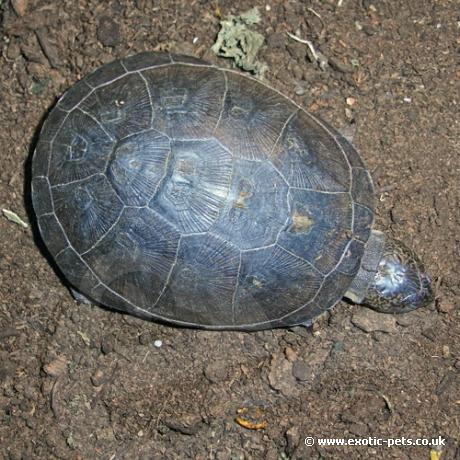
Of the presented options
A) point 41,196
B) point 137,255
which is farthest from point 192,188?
point 41,196

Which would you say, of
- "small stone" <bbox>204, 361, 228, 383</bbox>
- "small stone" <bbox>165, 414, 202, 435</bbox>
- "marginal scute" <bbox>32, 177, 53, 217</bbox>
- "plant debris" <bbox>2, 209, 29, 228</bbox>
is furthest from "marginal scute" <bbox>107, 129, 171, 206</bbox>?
"small stone" <bbox>165, 414, 202, 435</bbox>

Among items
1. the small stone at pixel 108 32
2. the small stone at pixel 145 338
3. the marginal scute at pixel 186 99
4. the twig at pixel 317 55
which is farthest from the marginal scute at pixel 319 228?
the small stone at pixel 108 32

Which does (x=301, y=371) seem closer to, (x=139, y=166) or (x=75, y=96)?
(x=139, y=166)

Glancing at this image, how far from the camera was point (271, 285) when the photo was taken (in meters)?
3.70

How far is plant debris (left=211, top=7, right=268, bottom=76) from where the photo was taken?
4.42 m

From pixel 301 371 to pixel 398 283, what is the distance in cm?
88

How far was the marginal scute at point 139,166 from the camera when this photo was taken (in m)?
3.43

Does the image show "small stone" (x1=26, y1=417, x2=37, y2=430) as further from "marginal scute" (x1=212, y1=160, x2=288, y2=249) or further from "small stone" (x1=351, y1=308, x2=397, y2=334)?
"small stone" (x1=351, y1=308, x2=397, y2=334)

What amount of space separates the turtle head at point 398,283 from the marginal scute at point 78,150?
1879mm

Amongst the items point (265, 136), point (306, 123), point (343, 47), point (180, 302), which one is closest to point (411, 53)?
point (343, 47)

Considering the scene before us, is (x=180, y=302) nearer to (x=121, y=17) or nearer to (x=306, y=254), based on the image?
(x=306, y=254)

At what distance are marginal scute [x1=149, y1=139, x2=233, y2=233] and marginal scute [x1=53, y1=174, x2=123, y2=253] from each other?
0.92 feet

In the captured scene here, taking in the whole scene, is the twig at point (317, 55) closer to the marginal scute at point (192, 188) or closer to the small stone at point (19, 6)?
the marginal scute at point (192, 188)

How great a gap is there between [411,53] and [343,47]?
483 mm
